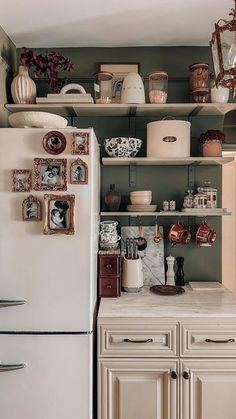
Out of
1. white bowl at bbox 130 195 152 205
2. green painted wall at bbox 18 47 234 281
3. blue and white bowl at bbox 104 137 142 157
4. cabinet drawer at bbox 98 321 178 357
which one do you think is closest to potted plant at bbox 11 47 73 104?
green painted wall at bbox 18 47 234 281

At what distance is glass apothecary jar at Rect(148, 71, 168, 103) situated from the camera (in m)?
2.21

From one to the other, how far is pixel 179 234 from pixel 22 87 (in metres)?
1.39

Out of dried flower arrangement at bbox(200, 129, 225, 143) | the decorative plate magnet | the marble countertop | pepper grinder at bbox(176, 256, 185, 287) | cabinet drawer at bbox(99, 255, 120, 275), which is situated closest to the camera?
the decorative plate magnet

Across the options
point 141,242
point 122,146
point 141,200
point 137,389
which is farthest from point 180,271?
point 122,146

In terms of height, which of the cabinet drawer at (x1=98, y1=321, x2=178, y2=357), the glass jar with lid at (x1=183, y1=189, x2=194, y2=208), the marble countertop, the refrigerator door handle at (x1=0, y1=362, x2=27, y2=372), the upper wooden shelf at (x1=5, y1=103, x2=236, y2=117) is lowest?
the refrigerator door handle at (x1=0, y1=362, x2=27, y2=372)

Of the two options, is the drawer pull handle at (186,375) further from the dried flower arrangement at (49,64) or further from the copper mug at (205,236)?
the dried flower arrangement at (49,64)

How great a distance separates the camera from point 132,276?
2236mm

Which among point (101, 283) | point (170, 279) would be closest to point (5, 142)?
point (101, 283)

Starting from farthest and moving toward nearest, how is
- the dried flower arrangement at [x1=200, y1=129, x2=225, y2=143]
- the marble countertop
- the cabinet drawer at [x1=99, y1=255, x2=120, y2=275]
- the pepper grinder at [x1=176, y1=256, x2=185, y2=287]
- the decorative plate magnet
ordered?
the pepper grinder at [x1=176, y1=256, x2=185, y2=287], the dried flower arrangement at [x1=200, y1=129, x2=225, y2=143], the cabinet drawer at [x1=99, y1=255, x2=120, y2=275], the marble countertop, the decorative plate magnet

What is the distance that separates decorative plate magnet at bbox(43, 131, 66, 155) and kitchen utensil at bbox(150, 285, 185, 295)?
3.61 ft

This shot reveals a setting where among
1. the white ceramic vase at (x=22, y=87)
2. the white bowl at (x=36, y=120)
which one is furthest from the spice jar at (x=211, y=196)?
the white ceramic vase at (x=22, y=87)

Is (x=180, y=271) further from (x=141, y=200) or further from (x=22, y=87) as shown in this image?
(x=22, y=87)

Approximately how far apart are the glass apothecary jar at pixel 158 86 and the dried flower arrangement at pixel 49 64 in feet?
1.80

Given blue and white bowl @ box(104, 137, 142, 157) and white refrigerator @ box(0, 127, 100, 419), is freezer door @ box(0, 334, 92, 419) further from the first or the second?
blue and white bowl @ box(104, 137, 142, 157)
